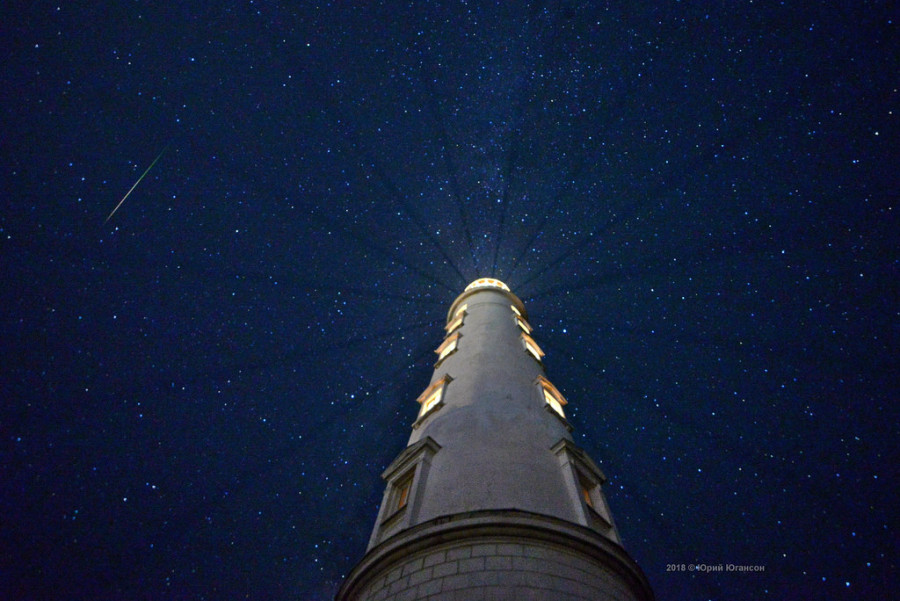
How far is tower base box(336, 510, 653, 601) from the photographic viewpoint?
30.7ft

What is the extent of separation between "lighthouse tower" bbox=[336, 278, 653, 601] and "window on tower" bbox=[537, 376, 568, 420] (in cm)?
9

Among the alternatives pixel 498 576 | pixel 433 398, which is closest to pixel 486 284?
pixel 433 398


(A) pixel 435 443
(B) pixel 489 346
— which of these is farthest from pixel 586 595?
(B) pixel 489 346

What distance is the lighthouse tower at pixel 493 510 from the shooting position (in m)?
9.71

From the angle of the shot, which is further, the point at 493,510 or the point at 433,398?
the point at 433,398

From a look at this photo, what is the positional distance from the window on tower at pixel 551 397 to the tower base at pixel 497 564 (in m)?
6.17

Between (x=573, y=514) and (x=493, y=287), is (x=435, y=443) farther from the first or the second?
(x=493, y=287)

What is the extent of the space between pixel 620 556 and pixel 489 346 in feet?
Answer: 33.0

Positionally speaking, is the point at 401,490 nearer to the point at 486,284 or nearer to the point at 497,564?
the point at 497,564

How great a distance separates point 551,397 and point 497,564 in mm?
9129

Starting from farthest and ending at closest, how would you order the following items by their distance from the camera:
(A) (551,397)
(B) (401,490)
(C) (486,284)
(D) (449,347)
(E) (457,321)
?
1. (C) (486,284)
2. (E) (457,321)
3. (D) (449,347)
4. (A) (551,397)
5. (B) (401,490)

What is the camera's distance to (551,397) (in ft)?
59.8

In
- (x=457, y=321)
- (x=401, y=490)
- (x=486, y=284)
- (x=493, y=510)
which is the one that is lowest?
(x=493, y=510)

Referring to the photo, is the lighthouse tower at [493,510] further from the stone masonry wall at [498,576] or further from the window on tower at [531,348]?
the window on tower at [531,348]
